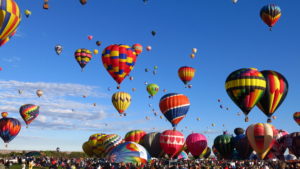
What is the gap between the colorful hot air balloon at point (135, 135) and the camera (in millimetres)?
47500

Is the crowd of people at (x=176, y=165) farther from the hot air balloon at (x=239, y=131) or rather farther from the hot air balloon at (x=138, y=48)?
the hot air balloon at (x=138, y=48)

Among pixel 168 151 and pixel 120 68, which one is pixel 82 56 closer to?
pixel 120 68

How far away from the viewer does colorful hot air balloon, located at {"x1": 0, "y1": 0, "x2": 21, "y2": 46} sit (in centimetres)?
2589

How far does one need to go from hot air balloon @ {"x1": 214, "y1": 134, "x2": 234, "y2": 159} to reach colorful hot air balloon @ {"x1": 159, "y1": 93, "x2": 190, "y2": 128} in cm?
724

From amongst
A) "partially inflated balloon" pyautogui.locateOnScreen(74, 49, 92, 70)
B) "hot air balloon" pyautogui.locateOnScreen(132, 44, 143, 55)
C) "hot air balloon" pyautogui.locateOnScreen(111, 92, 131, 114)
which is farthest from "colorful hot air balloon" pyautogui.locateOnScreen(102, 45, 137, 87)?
"hot air balloon" pyautogui.locateOnScreen(132, 44, 143, 55)

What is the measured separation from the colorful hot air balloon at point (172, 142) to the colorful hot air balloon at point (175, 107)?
6.09 ft

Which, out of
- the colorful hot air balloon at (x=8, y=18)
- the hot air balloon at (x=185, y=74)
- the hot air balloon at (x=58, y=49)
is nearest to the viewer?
the colorful hot air balloon at (x=8, y=18)

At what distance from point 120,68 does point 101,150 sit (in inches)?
652

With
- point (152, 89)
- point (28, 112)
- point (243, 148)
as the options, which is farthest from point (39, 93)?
point (243, 148)

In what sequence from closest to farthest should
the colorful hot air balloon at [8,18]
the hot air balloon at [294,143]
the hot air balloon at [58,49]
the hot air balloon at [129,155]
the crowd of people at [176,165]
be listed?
the crowd of people at [176,165], the colorful hot air balloon at [8,18], the hot air balloon at [129,155], the hot air balloon at [294,143], the hot air balloon at [58,49]

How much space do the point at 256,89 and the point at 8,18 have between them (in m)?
21.1

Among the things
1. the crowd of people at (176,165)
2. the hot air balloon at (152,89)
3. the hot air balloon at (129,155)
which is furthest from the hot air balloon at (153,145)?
the hot air balloon at (129,155)

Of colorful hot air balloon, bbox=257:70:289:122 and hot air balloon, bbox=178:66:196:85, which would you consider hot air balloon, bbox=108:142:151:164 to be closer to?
colorful hot air balloon, bbox=257:70:289:122

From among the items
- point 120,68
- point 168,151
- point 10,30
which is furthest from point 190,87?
point 10,30
